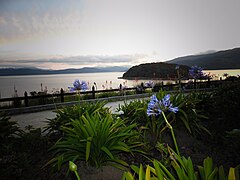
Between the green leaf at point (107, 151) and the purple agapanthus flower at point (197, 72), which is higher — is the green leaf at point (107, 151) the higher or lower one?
the lower one

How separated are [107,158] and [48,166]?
3.56 ft

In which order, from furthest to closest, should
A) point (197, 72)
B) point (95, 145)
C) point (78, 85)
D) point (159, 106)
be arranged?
point (197, 72) → point (78, 85) → point (95, 145) → point (159, 106)

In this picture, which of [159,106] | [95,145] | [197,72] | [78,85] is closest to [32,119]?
[78,85]

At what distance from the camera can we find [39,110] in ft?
38.3

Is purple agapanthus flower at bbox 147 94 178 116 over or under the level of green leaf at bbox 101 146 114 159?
over

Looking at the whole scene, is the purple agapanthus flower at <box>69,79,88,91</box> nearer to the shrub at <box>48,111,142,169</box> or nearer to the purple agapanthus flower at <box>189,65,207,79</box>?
the shrub at <box>48,111,142,169</box>

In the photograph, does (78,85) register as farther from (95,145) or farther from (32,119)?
(32,119)

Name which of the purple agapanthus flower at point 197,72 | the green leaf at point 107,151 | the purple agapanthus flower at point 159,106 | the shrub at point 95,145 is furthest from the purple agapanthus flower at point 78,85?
the purple agapanthus flower at point 197,72

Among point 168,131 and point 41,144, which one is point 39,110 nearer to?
point 41,144

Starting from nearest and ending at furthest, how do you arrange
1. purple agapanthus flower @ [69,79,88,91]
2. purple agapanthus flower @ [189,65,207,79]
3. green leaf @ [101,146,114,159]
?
green leaf @ [101,146,114,159], purple agapanthus flower @ [69,79,88,91], purple agapanthus flower @ [189,65,207,79]

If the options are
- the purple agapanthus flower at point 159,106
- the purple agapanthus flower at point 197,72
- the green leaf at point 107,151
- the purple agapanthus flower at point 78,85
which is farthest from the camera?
the purple agapanthus flower at point 197,72

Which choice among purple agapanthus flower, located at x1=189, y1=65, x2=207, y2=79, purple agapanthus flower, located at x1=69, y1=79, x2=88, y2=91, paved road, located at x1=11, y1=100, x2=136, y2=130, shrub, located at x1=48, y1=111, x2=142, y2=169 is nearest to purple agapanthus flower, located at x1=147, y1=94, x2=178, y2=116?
shrub, located at x1=48, y1=111, x2=142, y2=169

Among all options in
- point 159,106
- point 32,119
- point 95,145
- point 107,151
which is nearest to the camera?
point 159,106

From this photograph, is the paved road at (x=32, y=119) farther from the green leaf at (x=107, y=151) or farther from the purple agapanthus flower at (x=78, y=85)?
the green leaf at (x=107, y=151)
